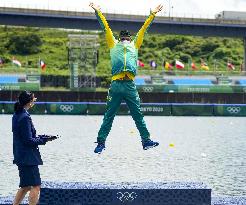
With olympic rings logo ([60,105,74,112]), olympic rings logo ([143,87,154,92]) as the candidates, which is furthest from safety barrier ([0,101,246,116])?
olympic rings logo ([143,87,154,92])

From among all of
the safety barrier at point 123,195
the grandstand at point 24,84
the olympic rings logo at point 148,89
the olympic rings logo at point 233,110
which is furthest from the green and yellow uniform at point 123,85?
the olympic rings logo at point 148,89

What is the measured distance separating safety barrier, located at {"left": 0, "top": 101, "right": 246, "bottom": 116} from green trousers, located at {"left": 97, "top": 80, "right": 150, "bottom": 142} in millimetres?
46806

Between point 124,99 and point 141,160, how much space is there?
1194cm

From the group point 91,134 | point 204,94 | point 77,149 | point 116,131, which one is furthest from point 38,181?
point 204,94

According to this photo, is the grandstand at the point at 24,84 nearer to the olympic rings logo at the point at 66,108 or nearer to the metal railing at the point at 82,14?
the metal railing at the point at 82,14

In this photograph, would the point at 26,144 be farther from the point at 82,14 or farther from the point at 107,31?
the point at 82,14

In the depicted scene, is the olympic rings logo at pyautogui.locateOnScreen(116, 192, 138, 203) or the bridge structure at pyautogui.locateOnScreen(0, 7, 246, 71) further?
the bridge structure at pyautogui.locateOnScreen(0, 7, 246, 71)

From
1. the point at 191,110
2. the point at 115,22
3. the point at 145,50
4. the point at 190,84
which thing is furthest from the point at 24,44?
the point at 191,110

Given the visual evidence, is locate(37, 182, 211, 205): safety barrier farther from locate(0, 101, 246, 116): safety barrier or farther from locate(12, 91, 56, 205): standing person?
locate(0, 101, 246, 116): safety barrier

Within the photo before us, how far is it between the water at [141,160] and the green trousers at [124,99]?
4048mm

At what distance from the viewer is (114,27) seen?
9694 centimetres

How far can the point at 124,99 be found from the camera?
1288 cm

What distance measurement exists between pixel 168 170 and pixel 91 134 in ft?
54.6

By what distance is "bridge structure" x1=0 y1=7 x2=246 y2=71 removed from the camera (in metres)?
92.5
